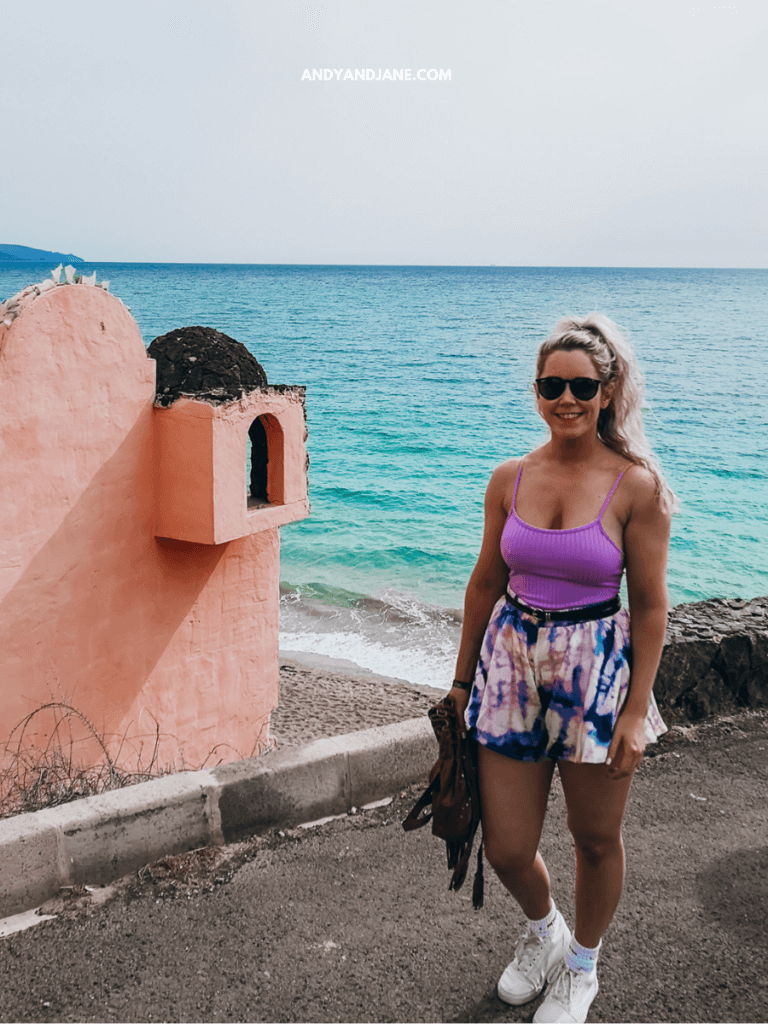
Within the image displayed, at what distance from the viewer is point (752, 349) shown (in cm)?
6188

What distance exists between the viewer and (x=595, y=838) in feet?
9.20

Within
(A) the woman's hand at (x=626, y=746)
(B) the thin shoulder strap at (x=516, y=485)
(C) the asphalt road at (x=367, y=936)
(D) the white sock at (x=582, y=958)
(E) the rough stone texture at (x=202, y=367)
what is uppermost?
(E) the rough stone texture at (x=202, y=367)

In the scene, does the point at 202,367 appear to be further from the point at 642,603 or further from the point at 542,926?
the point at 542,926

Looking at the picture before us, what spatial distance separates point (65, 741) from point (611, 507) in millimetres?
4076

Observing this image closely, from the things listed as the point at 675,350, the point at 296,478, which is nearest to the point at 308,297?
the point at 675,350

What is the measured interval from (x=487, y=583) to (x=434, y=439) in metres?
33.8

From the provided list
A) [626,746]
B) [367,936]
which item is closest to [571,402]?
[626,746]

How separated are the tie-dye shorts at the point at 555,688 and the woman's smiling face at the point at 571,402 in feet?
2.02

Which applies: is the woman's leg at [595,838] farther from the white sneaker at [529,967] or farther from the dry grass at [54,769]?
the dry grass at [54,769]

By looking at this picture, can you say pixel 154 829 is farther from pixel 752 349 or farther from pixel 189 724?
pixel 752 349

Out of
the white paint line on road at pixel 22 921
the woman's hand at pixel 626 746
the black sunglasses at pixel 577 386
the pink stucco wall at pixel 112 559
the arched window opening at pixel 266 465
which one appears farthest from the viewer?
the arched window opening at pixel 266 465

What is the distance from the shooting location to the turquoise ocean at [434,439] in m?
17.8

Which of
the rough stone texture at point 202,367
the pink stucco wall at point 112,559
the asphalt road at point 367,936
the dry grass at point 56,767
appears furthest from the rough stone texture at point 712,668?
the rough stone texture at point 202,367

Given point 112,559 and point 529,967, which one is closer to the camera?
point 529,967
